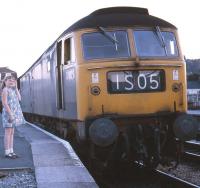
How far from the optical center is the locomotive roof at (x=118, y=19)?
31.5 feet

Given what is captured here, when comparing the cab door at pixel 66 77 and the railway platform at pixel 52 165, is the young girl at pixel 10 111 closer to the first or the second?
the railway platform at pixel 52 165

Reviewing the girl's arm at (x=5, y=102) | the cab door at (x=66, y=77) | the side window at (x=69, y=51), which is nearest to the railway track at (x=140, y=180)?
the cab door at (x=66, y=77)

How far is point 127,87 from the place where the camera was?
9.28 metres

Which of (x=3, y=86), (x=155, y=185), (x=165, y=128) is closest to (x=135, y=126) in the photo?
→ (x=165, y=128)

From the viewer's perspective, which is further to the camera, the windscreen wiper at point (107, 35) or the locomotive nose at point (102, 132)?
the windscreen wiper at point (107, 35)

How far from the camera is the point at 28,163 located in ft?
28.5

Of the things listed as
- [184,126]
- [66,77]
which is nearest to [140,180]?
[184,126]

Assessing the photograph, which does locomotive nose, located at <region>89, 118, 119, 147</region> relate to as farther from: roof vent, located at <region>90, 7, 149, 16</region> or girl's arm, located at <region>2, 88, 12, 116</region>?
roof vent, located at <region>90, 7, 149, 16</region>

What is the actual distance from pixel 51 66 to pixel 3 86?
10.4ft

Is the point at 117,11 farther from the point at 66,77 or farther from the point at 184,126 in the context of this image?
the point at 184,126

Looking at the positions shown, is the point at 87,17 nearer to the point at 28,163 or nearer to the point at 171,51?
the point at 171,51

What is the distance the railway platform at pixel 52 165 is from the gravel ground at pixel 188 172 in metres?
2.16

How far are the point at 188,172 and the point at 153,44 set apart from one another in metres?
2.97

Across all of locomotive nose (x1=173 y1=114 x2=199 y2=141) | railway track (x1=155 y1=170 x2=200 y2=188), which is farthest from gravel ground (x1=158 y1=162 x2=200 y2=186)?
locomotive nose (x1=173 y1=114 x2=199 y2=141)
